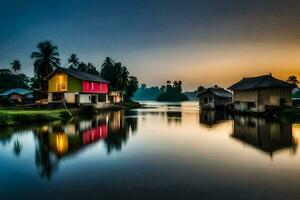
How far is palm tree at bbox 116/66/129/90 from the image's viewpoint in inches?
3091

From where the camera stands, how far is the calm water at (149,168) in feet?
29.3

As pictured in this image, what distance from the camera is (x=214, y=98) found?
205ft

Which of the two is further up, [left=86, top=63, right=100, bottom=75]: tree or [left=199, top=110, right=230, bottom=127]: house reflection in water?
[left=86, top=63, right=100, bottom=75]: tree

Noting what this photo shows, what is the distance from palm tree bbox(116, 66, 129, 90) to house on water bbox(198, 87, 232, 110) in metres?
25.3

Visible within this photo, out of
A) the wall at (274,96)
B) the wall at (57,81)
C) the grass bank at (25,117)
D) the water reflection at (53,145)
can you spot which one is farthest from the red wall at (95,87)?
the wall at (274,96)

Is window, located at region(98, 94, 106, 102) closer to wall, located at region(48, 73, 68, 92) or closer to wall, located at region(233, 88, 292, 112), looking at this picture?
wall, located at region(48, 73, 68, 92)

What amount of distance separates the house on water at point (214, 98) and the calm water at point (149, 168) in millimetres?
41849

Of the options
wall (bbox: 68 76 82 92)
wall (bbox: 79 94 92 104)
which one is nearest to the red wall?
wall (bbox: 68 76 82 92)

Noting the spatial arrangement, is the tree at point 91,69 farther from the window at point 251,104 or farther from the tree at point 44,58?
the window at point 251,104

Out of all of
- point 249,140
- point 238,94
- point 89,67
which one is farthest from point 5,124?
point 89,67

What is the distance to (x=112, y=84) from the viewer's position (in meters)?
82.7

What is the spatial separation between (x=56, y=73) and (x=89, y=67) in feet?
126

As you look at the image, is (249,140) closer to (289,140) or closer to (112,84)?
(289,140)

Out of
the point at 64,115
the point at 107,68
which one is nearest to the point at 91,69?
the point at 107,68
